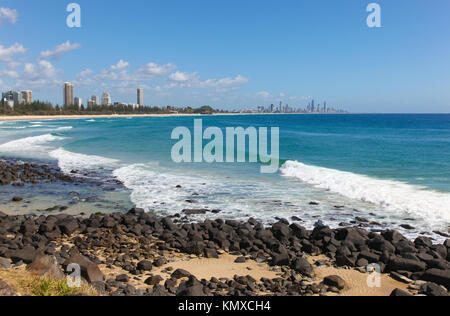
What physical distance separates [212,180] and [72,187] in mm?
7142

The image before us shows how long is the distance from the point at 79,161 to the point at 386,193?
21283 millimetres

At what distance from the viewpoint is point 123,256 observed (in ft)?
28.4

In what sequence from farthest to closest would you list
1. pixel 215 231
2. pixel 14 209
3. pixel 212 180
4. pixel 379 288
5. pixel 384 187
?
pixel 212 180, pixel 384 187, pixel 14 209, pixel 215 231, pixel 379 288

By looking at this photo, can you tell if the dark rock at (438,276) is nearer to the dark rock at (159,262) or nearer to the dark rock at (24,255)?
the dark rock at (159,262)

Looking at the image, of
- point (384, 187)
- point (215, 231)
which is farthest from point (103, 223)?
point (384, 187)

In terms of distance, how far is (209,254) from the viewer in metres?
9.05

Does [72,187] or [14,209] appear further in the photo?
[72,187]

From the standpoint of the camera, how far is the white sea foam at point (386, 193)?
13188mm

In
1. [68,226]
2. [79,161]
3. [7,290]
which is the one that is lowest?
[68,226]

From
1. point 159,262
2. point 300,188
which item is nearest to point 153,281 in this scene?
point 159,262

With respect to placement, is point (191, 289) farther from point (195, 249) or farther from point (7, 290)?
point (7, 290)

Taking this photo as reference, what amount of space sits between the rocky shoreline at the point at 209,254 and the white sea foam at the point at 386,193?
3.68 metres
